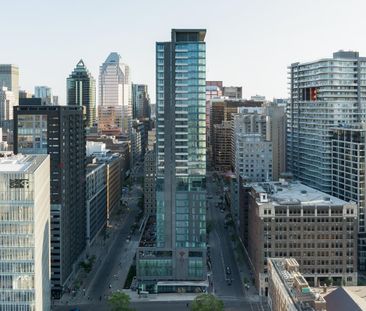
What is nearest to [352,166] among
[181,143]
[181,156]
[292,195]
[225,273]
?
[292,195]

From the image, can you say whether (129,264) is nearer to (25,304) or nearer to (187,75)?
(187,75)

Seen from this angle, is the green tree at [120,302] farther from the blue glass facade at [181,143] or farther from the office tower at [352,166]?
the office tower at [352,166]

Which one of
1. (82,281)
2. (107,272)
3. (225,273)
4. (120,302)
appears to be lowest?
(82,281)

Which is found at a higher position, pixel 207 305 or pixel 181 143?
pixel 181 143

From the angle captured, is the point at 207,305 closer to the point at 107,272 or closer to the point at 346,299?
the point at 346,299

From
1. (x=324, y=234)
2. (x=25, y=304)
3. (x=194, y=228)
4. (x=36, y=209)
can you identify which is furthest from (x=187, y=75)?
(x=25, y=304)

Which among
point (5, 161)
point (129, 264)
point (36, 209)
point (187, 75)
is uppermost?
point (187, 75)
